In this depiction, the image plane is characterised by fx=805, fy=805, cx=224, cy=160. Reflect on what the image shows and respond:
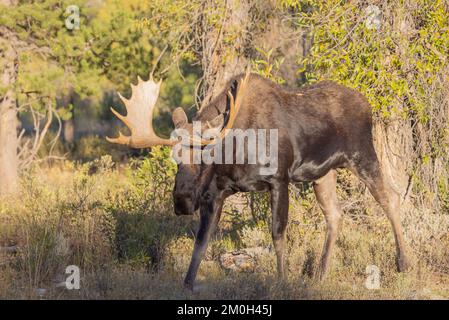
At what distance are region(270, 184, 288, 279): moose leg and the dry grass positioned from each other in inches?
10.1

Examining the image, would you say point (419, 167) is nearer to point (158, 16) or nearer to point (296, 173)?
point (296, 173)

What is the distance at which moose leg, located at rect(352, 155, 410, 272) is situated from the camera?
30.7 ft

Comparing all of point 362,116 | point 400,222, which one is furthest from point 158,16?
point 400,222

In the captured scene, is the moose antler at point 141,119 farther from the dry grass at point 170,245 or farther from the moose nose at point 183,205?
the dry grass at point 170,245

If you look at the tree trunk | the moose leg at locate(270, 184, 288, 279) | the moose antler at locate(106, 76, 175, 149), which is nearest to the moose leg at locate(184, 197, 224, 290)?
the moose leg at locate(270, 184, 288, 279)

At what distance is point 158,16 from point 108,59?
3.12 m

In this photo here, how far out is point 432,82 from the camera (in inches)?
399

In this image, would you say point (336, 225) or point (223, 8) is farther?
point (223, 8)

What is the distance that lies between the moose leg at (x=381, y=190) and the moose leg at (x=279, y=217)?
1.33 metres

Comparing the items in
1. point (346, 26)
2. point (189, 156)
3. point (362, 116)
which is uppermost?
point (346, 26)

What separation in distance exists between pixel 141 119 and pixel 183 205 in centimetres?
98
